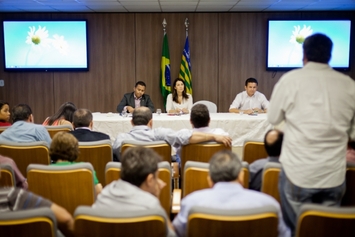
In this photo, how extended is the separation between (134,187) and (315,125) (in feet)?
3.47

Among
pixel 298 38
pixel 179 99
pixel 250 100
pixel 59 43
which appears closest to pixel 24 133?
pixel 179 99

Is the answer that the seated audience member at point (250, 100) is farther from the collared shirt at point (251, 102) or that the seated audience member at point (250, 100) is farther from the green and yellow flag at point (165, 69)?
the green and yellow flag at point (165, 69)

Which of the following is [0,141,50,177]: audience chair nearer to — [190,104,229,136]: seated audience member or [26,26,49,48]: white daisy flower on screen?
[190,104,229,136]: seated audience member

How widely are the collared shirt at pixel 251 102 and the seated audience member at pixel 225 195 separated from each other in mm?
5098

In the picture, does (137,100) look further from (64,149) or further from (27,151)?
(64,149)

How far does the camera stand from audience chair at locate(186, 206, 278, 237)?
1.63 meters

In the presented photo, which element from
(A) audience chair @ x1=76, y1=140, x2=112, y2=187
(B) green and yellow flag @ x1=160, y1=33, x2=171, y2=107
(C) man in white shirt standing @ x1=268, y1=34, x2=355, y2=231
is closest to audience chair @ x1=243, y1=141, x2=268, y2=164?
(A) audience chair @ x1=76, y1=140, x2=112, y2=187

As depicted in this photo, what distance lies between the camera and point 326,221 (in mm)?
1717

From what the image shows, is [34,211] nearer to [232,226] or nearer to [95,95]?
[232,226]

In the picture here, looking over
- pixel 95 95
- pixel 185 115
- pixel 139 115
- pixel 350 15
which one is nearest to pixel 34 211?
pixel 139 115

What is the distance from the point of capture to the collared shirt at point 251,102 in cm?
697

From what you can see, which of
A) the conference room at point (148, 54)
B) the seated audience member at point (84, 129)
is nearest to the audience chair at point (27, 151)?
the seated audience member at point (84, 129)

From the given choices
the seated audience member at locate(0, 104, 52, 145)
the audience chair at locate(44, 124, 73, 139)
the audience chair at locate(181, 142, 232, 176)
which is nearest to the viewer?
the audience chair at locate(181, 142, 232, 176)

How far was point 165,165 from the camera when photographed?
8.64ft
